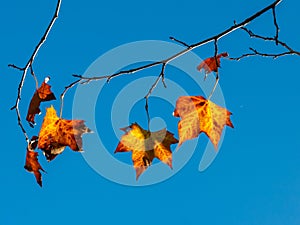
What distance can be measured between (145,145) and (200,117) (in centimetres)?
23

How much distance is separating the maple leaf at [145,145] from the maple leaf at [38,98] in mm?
314

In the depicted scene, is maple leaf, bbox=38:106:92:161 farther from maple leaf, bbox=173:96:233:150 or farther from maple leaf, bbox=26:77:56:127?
maple leaf, bbox=173:96:233:150

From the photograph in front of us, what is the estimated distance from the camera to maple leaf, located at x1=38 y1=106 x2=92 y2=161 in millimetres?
1707

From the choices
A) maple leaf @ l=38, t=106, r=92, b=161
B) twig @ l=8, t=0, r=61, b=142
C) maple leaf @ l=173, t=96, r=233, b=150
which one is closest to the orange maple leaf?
maple leaf @ l=173, t=96, r=233, b=150

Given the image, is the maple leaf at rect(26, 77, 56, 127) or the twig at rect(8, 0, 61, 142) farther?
the maple leaf at rect(26, 77, 56, 127)

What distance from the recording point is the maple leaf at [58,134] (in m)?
1.71

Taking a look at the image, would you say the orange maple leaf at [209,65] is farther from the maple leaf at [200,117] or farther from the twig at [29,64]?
the twig at [29,64]

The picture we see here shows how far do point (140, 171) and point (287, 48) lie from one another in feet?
2.07

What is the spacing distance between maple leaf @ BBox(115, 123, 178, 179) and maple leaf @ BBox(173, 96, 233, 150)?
0.13m

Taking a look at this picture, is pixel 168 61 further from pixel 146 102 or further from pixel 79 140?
pixel 79 140

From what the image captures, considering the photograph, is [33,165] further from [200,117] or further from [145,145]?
[200,117]

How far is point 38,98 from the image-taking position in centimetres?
→ 179

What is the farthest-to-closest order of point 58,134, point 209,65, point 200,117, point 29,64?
point 209,65 → point 58,134 → point 200,117 → point 29,64

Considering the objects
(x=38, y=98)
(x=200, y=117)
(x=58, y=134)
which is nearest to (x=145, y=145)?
(x=200, y=117)
